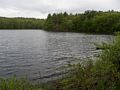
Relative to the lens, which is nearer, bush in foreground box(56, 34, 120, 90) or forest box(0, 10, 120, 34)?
bush in foreground box(56, 34, 120, 90)

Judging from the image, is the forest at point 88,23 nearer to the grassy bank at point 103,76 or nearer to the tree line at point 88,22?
the tree line at point 88,22

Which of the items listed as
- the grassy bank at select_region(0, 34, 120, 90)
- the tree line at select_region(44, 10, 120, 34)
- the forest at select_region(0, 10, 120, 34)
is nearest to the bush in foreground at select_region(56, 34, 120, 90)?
the grassy bank at select_region(0, 34, 120, 90)

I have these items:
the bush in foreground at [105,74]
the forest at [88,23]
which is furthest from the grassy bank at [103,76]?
the forest at [88,23]

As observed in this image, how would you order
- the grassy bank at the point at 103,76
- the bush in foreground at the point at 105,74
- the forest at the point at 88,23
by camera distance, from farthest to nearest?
the forest at the point at 88,23 → the bush in foreground at the point at 105,74 → the grassy bank at the point at 103,76

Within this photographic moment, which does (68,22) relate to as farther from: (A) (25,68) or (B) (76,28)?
(A) (25,68)

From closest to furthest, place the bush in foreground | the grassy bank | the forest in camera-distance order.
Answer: the grassy bank → the bush in foreground → the forest

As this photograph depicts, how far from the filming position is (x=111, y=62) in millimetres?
12711

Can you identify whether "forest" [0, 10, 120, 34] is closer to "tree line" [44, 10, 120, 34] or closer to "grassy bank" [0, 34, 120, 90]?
"tree line" [44, 10, 120, 34]

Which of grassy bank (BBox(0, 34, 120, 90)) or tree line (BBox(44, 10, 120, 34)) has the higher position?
tree line (BBox(44, 10, 120, 34))

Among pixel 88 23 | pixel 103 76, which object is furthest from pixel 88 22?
pixel 103 76

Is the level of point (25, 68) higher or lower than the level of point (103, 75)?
lower

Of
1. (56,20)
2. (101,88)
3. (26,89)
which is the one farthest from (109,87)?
(56,20)

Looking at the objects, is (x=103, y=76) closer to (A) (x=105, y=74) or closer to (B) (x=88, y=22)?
(A) (x=105, y=74)

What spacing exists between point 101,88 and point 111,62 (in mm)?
1700
